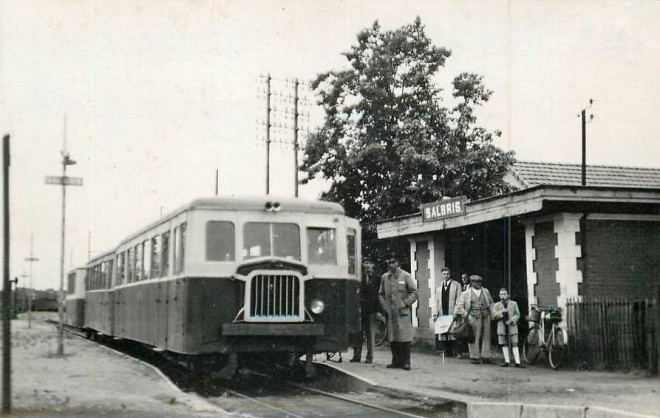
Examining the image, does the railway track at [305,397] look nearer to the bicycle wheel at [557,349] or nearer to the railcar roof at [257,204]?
the railcar roof at [257,204]

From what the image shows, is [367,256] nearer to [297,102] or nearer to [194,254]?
[297,102]

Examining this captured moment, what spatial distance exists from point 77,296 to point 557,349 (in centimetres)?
2431

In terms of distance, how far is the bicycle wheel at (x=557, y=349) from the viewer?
13.6 m

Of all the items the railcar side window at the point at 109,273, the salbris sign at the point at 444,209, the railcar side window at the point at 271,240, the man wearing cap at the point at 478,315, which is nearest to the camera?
the railcar side window at the point at 271,240

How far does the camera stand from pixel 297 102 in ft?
108

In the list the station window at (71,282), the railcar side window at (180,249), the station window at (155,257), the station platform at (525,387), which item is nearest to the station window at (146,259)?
the station window at (155,257)

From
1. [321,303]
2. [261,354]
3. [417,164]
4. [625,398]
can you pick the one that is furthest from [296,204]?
[417,164]

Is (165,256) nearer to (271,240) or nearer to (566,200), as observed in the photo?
(271,240)

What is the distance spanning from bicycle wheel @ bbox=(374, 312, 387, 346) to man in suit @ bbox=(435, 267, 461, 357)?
11.5 feet

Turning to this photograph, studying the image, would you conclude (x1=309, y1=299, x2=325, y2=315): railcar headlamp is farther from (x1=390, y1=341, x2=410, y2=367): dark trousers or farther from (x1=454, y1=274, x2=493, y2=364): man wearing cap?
(x1=454, y1=274, x2=493, y2=364): man wearing cap

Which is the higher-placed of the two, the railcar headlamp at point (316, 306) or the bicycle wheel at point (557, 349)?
the railcar headlamp at point (316, 306)

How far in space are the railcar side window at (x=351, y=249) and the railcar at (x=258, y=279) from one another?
0.06 ft

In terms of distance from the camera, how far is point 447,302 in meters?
16.4

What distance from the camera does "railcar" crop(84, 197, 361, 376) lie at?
11.5m
